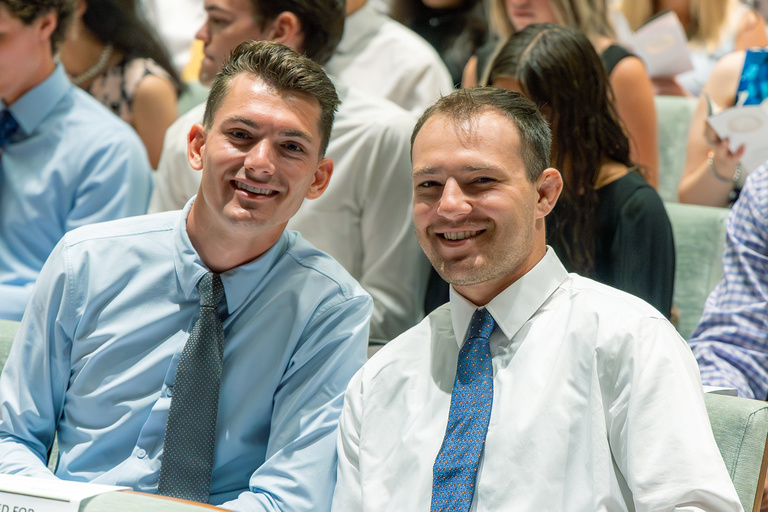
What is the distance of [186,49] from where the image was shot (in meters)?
3.80

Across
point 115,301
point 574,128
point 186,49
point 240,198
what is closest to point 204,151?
point 240,198

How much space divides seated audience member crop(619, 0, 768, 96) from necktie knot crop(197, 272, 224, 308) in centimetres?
205

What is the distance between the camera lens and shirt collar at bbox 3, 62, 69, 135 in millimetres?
2242

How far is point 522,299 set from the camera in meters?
1.35

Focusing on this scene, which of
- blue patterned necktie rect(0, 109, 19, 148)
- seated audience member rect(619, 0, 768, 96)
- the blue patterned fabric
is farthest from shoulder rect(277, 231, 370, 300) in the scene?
seated audience member rect(619, 0, 768, 96)

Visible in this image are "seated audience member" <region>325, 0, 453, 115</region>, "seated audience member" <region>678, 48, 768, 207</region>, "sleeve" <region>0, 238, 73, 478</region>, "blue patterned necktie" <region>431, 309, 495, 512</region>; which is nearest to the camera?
"blue patterned necktie" <region>431, 309, 495, 512</region>

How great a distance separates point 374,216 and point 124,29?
1411 mm

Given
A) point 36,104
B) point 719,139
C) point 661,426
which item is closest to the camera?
point 661,426

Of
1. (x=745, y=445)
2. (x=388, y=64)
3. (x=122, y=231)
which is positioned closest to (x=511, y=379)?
(x=745, y=445)

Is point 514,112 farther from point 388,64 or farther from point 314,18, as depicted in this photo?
point 388,64

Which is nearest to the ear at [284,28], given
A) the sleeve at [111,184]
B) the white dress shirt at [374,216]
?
the white dress shirt at [374,216]

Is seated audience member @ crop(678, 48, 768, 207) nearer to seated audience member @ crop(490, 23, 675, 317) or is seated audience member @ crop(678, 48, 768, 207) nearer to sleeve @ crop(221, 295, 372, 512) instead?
seated audience member @ crop(490, 23, 675, 317)

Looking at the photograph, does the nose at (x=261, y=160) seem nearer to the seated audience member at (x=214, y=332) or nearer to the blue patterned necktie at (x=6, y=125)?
the seated audience member at (x=214, y=332)

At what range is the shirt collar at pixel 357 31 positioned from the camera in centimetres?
278
